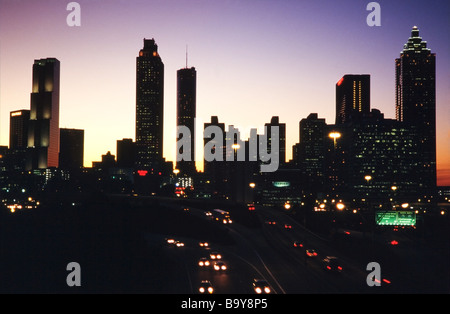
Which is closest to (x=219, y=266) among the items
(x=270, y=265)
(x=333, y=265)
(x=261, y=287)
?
(x=270, y=265)

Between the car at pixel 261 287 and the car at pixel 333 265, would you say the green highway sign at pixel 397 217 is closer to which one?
the car at pixel 333 265

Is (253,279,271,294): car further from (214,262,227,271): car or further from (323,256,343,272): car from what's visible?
(323,256,343,272): car

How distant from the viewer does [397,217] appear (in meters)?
50.4

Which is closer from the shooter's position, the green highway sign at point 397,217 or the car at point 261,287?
the car at point 261,287

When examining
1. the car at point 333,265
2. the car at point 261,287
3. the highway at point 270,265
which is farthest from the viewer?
the car at point 333,265

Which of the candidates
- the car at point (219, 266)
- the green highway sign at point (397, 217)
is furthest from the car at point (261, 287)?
the green highway sign at point (397, 217)

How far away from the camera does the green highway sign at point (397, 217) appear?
50.0 metres

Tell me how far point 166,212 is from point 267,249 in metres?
51.4

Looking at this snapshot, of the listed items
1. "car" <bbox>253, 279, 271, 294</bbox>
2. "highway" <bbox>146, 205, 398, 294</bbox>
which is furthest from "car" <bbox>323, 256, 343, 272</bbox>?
"car" <bbox>253, 279, 271, 294</bbox>

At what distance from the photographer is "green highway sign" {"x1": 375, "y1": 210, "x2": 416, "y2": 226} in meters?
50.0

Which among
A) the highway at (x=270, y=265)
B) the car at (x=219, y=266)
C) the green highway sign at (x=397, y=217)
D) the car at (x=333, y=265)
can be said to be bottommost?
the highway at (x=270, y=265)
